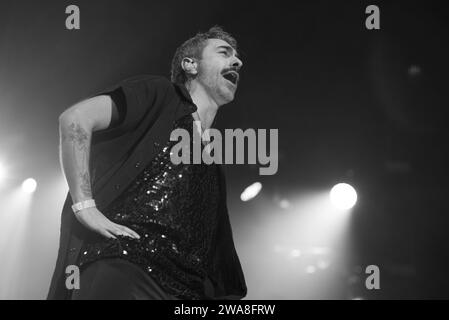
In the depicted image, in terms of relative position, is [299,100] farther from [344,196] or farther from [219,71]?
[219,71]

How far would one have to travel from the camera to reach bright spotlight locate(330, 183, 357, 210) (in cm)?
607

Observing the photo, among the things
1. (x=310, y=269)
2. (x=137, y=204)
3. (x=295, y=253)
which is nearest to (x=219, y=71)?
(x=137, y=204)

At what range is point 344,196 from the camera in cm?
615

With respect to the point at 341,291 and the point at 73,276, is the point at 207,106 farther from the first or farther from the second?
the point at 341,291

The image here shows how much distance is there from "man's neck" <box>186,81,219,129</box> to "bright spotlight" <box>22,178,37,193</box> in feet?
12.5

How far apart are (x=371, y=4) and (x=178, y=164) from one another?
2941 millimetres

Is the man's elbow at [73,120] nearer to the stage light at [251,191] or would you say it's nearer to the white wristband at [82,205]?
the white wristband at [82,205]

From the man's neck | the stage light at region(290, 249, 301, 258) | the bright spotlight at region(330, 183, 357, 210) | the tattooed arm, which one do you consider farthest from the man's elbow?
the stage light at region(290, 249, 301, 258)

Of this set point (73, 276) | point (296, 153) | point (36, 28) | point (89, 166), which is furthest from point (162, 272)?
point (296, 153)

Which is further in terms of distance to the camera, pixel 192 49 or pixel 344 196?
pixel 344 196

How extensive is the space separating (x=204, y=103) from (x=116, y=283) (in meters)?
0.98

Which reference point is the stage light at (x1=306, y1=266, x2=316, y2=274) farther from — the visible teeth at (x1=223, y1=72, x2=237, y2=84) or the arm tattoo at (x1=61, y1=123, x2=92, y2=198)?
the arm tattoo at (x1=61, y1=123, x2=92, y2=198)

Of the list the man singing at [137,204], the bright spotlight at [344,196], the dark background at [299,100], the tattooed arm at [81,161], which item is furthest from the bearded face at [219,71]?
the bright spotlight at [344,196]

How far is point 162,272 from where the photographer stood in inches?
69.1
